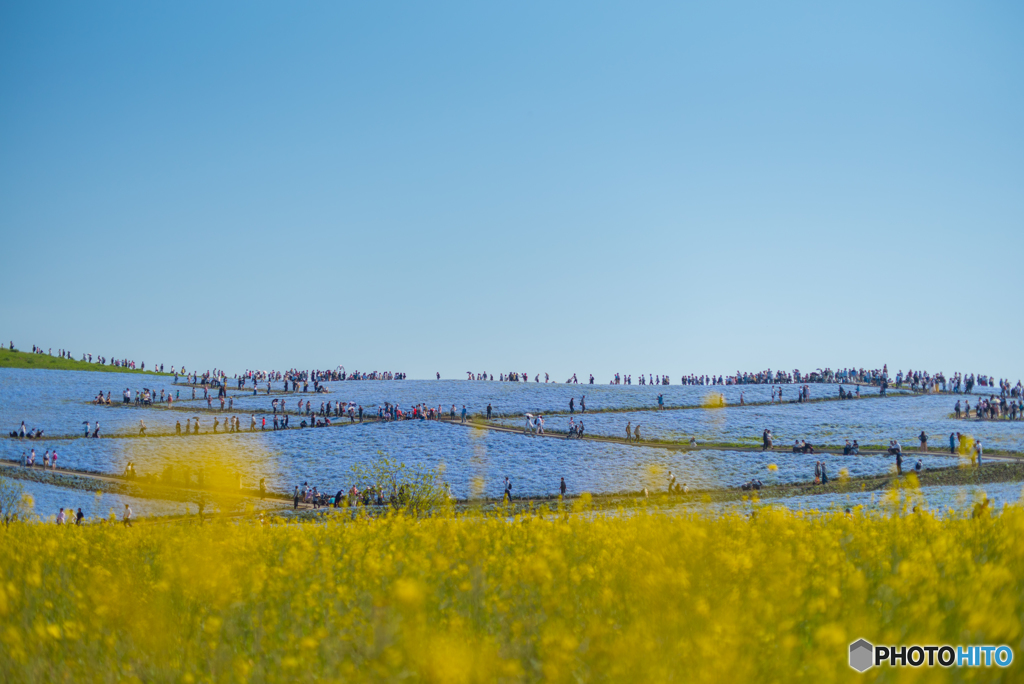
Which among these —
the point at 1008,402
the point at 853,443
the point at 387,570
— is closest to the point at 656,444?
the point at 853,443

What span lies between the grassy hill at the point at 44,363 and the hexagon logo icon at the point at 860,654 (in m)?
89.3

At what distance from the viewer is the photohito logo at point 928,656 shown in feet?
13.3

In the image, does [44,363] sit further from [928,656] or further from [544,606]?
[928,656]

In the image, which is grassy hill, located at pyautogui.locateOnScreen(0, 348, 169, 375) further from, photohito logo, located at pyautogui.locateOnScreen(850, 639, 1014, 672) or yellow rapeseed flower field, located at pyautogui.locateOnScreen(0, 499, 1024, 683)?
photohito logo, located at pyautogui.locateOnScreen(850, 639, 1014, 672)

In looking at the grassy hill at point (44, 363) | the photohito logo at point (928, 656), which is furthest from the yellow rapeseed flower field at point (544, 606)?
the grassy hill at point (44, 363)

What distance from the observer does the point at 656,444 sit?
45.4 meters

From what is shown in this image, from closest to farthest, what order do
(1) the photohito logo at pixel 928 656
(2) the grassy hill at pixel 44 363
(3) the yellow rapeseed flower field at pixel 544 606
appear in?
1. (3) the yellow rapeseed flower field at pixel 544 606
2. (1) the photohito logo at pixel 928 656
3. (2) the grassy hill at pixel 44 363

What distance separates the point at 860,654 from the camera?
4.08 m

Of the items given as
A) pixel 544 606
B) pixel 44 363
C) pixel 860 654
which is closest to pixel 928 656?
pixel 860 654

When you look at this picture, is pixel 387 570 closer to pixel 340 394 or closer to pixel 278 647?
pixel 278 647

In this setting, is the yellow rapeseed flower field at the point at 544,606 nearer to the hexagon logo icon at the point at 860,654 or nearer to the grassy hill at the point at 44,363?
the hexagon logo icon at the point at 860,654

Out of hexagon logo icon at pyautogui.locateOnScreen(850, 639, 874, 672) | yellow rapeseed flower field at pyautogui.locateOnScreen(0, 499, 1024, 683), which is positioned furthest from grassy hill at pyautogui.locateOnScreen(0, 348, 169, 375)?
hexagon logo icon at pyautogui.locateOnScreen(850, 639, 874, 672)

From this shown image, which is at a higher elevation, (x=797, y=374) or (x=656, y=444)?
(x=797, y=374)

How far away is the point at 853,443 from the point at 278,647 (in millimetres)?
41746
